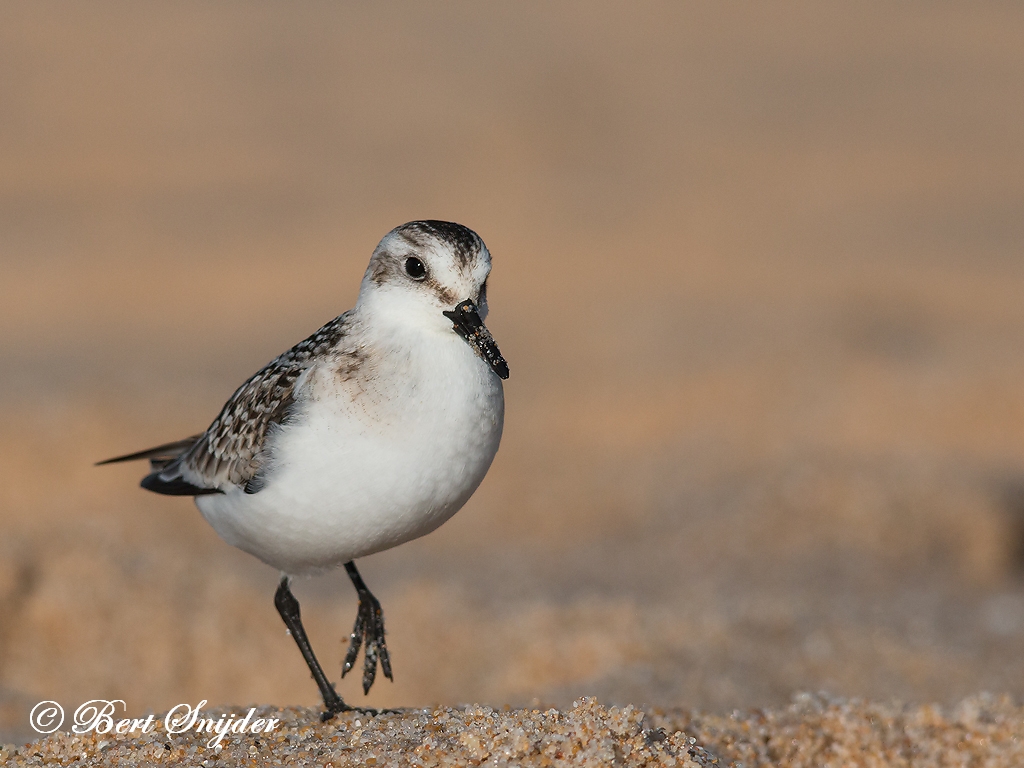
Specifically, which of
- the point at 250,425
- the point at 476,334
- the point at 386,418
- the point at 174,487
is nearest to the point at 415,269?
the point at 476,334

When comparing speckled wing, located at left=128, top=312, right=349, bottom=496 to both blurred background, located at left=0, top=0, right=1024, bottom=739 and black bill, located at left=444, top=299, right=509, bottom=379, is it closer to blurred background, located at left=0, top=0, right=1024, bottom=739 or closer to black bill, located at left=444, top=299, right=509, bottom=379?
black bill, located at left=444, top=299, right=509, bottom=379

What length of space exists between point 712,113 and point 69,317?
1017 cm

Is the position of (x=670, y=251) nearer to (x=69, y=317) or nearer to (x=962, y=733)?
(x=69, y=317)

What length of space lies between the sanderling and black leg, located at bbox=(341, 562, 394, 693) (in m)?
0.34

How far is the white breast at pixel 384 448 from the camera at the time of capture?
9.67ft

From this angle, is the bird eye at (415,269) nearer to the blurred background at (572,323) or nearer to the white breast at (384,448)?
the white breast at (384,448)

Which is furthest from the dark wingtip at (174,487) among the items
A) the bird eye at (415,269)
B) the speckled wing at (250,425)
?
the bird eye at (415,269)

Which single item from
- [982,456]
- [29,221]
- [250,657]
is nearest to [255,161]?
[29,221]

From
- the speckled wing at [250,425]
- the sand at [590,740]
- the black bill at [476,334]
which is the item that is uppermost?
the black bill at [476,334]

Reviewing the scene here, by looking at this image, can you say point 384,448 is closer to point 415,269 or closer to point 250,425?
point 415,269

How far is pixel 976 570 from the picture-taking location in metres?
6.41

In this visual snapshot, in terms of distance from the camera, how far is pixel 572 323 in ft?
36.9

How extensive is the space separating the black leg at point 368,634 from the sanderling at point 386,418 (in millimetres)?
336

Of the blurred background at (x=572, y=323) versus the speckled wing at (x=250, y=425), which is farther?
the blurred background at (x=572, y=323)
